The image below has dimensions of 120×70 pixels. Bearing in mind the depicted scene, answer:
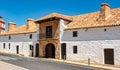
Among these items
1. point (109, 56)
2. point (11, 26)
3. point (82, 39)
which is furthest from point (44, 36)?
point (11, 26)

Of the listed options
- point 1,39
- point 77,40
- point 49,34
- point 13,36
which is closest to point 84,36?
point 77,40

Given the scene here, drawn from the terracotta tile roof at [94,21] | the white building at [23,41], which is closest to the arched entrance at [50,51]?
the white building at [23,41]

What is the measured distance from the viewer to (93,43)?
26047 millimetres

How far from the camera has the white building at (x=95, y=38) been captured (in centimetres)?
2380

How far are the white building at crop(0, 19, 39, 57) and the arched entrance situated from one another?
295cm

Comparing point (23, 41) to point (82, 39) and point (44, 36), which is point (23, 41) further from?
point (82, 39)

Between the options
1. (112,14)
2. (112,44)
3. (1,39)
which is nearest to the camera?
(112,44)

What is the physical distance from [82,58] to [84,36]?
3175mm

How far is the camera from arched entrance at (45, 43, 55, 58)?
32969 mm

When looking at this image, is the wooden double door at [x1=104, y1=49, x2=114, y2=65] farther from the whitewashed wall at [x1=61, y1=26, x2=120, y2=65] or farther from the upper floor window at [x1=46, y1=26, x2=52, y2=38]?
the upper floor window at [x1=46, y1=26, x2=52, y2=38]

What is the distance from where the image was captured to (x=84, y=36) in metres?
27.3

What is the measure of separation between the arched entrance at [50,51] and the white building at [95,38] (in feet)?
10.4

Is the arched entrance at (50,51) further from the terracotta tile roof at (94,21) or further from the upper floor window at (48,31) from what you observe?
the terracotta tile roof at (94,21)

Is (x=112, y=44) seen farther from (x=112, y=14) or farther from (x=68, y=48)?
(x=68, y=48)
